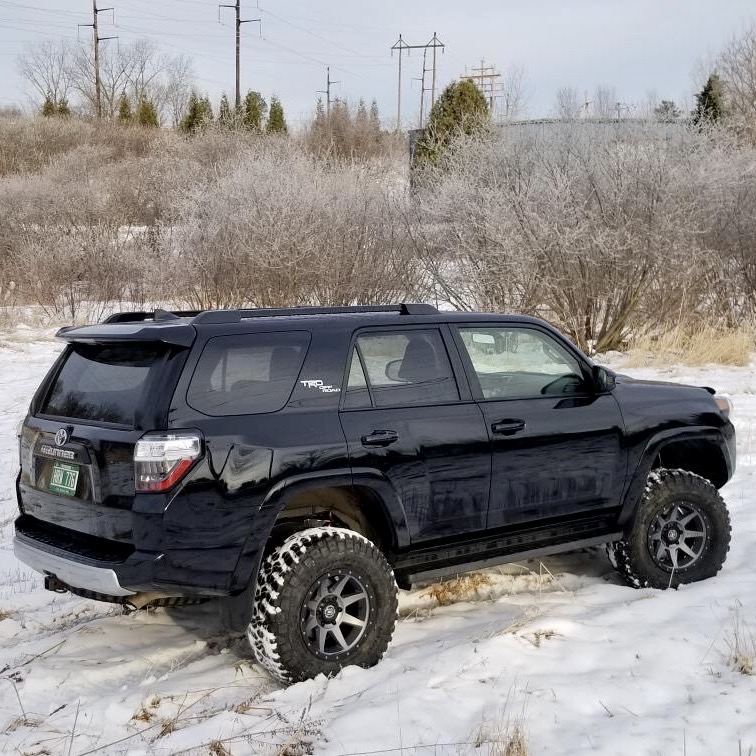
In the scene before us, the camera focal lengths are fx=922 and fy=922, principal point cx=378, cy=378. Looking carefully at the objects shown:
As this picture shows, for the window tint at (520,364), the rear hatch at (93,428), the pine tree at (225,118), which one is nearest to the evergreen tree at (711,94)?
the pine tree at (225,118)

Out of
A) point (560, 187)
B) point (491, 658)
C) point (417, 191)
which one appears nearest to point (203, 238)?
point (417, 191)

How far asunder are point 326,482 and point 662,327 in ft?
43.8

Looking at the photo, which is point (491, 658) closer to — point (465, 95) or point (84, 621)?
point (84, 621)

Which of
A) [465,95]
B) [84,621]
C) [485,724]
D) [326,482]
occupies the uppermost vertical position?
[465,95]

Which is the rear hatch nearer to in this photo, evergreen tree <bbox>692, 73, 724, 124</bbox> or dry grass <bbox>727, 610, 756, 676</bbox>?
dry grass <bbox>727, 610, 756, 676</bbox>

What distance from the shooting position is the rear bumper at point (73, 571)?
367 cm

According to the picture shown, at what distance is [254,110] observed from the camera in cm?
6038

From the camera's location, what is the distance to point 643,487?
5.09 meters

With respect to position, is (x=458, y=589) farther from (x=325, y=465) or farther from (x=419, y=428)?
(x=325, y=465)

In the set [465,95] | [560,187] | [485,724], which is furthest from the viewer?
[465,95]

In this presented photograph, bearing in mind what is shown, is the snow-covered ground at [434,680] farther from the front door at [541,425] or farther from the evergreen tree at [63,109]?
the evergreen tree at [63,109]

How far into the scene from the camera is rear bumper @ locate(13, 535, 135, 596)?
12.0 ft

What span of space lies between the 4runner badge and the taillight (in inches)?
25.9

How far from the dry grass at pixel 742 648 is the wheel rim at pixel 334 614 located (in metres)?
1.61
